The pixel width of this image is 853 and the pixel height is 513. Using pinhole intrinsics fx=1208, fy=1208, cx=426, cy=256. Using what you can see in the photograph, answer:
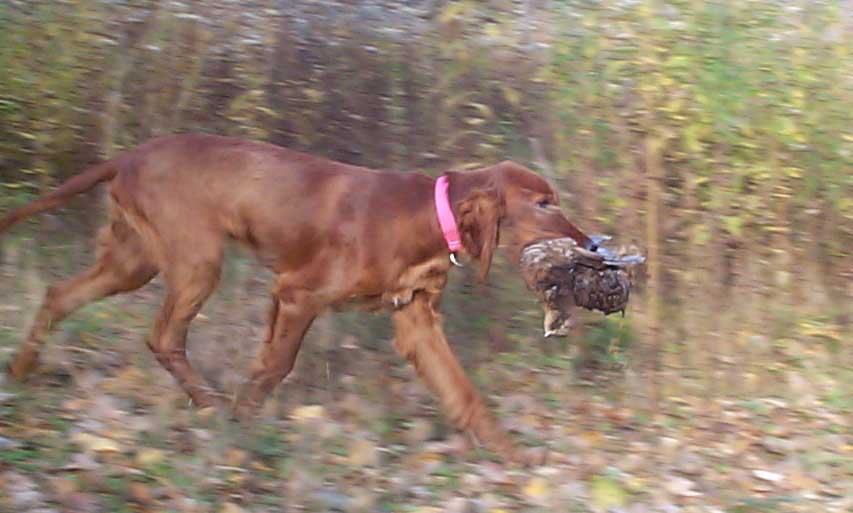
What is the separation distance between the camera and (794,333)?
6633mm

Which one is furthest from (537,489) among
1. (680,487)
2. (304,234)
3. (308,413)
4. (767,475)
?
(304,234)

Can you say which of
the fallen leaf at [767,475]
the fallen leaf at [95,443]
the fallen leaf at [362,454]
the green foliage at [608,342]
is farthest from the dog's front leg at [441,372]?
the fallen leaf at [95,443]

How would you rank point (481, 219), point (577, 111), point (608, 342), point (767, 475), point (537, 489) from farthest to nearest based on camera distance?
point (577, 111) < point (608, 342) < point (767, 475) < point (481, 219) < point (537, 489)

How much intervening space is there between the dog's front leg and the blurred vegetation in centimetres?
140

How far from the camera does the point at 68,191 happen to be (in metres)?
5.14

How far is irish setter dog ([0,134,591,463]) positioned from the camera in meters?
4.98

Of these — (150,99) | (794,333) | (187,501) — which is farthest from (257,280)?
(794,333)

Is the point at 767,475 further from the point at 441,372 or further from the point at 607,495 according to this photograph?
the point at 441,372

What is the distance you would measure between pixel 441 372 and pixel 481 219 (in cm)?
70

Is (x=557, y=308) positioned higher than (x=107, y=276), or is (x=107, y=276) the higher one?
(x=557, y=308)

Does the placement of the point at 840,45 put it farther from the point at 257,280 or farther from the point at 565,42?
the point at 257,280

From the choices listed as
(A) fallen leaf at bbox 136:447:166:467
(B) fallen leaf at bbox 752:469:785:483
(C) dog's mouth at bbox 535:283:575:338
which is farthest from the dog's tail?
(B) fallen leaf at bbox 752:469:785:483

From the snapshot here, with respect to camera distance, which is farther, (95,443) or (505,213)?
(505,213)

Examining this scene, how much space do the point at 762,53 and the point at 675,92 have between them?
23.1 inches
